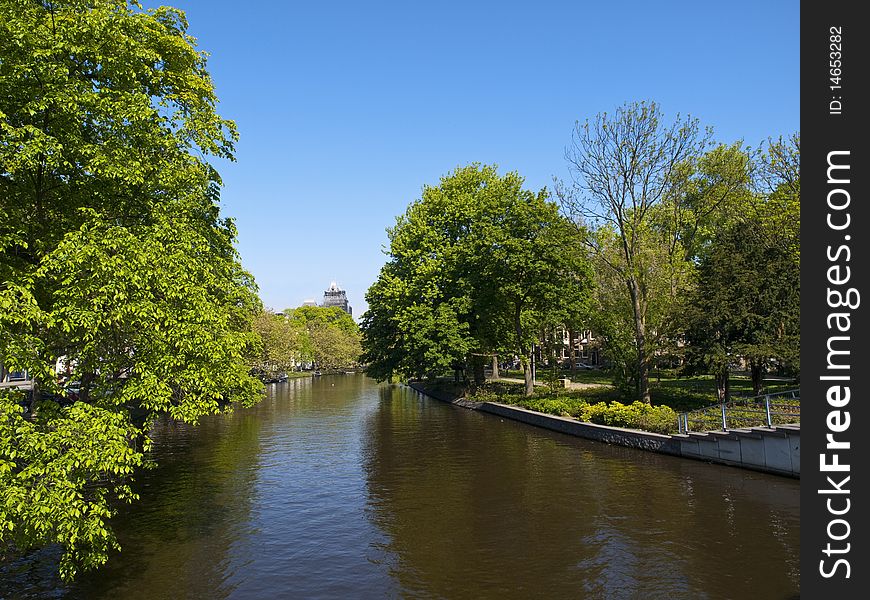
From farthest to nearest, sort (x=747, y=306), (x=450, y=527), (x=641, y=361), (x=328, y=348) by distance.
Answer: (x=328, y=348)
(x=641, y=361)
(x=747, y=306)
(x=450, y=527)

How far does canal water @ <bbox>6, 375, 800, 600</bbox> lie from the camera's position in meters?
13.8

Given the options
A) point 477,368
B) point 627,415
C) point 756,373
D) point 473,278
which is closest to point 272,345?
point 477,368

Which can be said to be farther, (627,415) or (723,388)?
(723,388)

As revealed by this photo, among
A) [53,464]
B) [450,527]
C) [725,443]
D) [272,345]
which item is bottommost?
[450,527]

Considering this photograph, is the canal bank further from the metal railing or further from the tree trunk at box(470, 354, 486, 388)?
the tree trunk at box(470, 354, 486, 388)

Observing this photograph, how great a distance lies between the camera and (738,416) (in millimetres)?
26641

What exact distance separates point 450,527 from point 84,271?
12.3 meters

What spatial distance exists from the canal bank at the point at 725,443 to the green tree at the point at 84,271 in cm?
2007

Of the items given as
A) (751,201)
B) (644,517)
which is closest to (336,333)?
(751,201)

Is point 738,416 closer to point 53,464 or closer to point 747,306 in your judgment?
point 747,306

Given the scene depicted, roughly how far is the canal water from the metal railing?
2.21m

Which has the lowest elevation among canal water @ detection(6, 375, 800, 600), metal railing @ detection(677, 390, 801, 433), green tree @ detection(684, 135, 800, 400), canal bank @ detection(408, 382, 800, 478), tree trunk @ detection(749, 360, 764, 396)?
canal water @ detection(6, 375, 800, 600)

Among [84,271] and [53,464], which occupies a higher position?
[84,271]

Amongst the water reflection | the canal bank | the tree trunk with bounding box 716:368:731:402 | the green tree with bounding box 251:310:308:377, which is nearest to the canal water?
the water reflection
